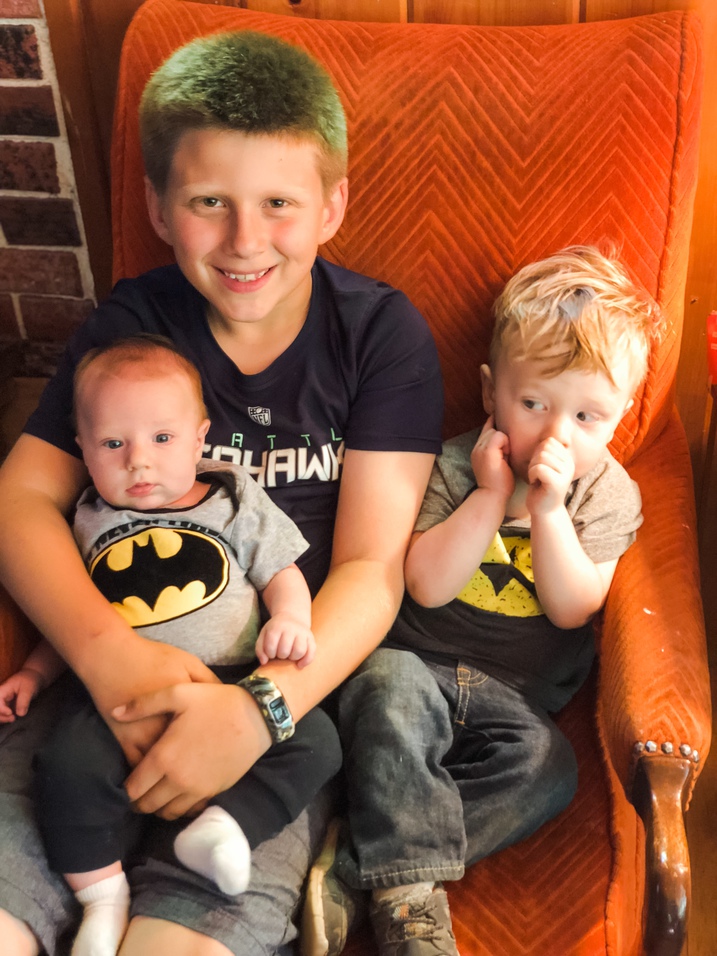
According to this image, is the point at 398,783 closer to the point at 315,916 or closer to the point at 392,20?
the point at 315,916

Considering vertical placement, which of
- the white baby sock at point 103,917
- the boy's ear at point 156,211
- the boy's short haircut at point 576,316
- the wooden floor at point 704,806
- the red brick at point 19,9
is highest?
Result: the red brick at point 19,9

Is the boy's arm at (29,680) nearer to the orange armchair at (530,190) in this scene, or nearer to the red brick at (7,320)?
A: the orange armchair at (530,190)

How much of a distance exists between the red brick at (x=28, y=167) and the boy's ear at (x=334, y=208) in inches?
27.5

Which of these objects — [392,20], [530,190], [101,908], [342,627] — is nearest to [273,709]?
[342,627]

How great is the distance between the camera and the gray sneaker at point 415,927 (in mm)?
842

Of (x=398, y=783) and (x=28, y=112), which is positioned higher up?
(x=28, y=112)

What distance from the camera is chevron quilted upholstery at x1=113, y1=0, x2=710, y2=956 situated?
1.12 meters

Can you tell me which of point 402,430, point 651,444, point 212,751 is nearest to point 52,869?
point 212,751

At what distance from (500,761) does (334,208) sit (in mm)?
700

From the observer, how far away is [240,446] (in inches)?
43.9

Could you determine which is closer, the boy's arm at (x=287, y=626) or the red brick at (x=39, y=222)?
the boy's arm at (x=287, y=626)

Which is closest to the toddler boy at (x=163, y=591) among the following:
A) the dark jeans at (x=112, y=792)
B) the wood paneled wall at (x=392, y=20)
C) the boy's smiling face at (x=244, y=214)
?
the dark jeans at (x=112, y=792)

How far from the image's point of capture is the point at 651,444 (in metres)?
1.23

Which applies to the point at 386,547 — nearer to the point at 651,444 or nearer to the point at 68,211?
the point at 651,444
